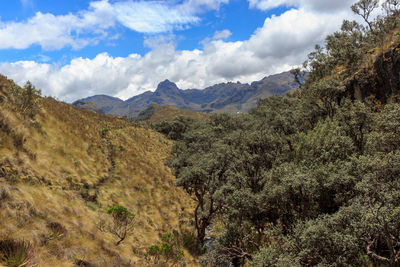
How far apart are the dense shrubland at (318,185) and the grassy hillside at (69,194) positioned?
6.10 metres

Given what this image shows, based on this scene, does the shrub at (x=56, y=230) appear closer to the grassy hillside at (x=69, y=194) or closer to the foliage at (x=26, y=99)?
the grassy hillside at (x=69, y=194)

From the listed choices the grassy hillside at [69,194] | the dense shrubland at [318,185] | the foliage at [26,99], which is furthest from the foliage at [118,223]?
the foliage at [26,99]

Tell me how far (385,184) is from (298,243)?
7238 millimetres

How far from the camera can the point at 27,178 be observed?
14867 mm

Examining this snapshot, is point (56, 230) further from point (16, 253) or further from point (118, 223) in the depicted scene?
point (118, 223)

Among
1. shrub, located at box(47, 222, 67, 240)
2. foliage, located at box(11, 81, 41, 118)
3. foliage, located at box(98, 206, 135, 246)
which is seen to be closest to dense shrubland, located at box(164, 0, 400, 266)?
foliage, located at box(98, 206, 135, 246)

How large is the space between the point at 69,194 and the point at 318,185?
21559 mm

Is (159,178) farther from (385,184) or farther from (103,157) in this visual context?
(385,184)

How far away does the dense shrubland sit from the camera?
13.5 meters

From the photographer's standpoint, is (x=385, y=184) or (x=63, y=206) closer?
(x=385, y=184)

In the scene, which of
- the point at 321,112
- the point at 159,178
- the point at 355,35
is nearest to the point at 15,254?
the point at 159,178

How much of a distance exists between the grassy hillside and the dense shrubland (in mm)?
6104

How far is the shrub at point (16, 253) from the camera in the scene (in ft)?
29.9

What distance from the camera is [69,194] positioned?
17500 mm
